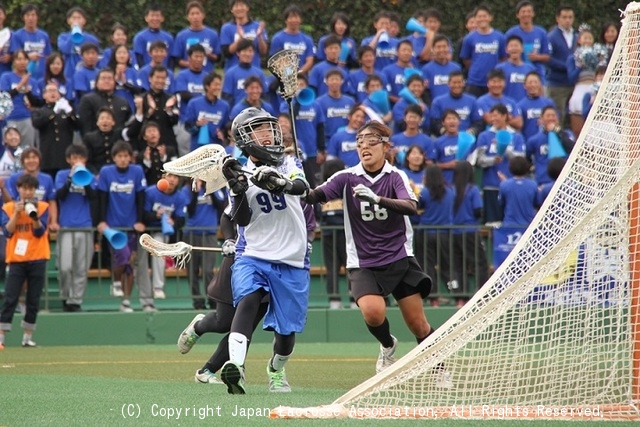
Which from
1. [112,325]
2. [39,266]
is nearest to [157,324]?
[112,325]

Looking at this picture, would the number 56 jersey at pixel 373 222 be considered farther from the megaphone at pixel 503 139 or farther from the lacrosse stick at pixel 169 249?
the megaphone at pixel 503 139

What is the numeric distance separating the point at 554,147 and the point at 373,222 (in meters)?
8.25

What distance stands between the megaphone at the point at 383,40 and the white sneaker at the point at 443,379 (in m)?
12.1

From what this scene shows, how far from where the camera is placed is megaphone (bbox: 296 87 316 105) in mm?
17609

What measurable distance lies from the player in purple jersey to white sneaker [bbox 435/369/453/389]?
2500mm

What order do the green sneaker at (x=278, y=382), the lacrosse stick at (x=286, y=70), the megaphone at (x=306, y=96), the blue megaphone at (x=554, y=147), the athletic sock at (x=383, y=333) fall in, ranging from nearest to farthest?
the green sneaker at (x=278, y=382), the lacrosse stick at (x=286, y=70), the athletic sock at (x=383, y=333), the megaphone at (x=306, y=96), the blue megaphone at (x=554, y=147)

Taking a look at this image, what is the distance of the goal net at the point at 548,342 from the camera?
308 inches

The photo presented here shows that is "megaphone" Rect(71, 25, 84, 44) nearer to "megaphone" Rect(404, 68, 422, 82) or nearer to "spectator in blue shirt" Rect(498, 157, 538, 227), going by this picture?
"megaphone" Rect(404, 68, 422, 82)

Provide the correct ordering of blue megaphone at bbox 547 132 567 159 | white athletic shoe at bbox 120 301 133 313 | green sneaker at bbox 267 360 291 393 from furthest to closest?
blue megaphone at bbox 547 132 567 159 → white athletic shoe at bbox 120 301 133 313 → green sneaker at bbox 267 360 291 393

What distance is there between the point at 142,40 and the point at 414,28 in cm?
440

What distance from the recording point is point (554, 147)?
59.5 ft

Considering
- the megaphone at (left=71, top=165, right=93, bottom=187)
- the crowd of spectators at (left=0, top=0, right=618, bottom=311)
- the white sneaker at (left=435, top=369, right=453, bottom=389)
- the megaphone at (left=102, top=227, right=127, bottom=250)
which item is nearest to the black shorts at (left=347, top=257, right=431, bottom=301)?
the white sneaker at (left=435, top=369, right=453, bottom=389)

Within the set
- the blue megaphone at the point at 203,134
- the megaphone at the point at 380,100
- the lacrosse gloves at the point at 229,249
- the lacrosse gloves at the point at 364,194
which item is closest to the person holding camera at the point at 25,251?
the blue megaphone at the point at 203,134

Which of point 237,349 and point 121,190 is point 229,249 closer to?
point 237,349
